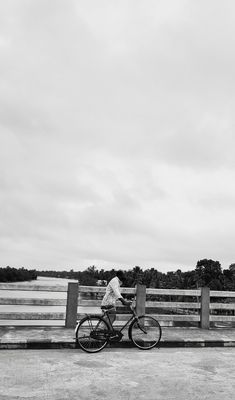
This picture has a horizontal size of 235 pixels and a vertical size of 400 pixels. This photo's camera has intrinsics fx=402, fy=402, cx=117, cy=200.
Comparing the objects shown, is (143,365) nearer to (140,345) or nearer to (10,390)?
(140,345)

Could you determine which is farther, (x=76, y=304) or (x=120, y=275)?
(x=76, y=304)

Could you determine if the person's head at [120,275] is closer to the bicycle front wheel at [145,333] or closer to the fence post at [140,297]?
the bicycle front wheel at [145,333]

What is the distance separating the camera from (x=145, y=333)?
827 centimetres

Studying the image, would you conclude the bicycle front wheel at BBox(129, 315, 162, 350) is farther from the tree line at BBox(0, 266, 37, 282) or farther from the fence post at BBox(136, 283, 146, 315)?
the tree line at BBox(0, 266, 37, 282)

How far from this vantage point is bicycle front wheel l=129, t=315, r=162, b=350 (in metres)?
8.16

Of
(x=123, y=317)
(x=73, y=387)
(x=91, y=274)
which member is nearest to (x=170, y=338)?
(x=123, y=317)

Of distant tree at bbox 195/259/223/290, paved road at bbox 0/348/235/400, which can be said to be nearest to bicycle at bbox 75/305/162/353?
paved road at bbox 0/348/235/400

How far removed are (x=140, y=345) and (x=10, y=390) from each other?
12.4 feet

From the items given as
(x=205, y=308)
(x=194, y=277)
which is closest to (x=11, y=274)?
(x=194, y=277)

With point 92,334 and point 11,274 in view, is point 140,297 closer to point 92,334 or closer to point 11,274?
point 92,334

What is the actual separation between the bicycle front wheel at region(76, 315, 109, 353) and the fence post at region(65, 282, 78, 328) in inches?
84.1

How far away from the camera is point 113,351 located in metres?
7.78

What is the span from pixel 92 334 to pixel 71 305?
2.24 metres

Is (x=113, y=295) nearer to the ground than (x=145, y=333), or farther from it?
farther from it
